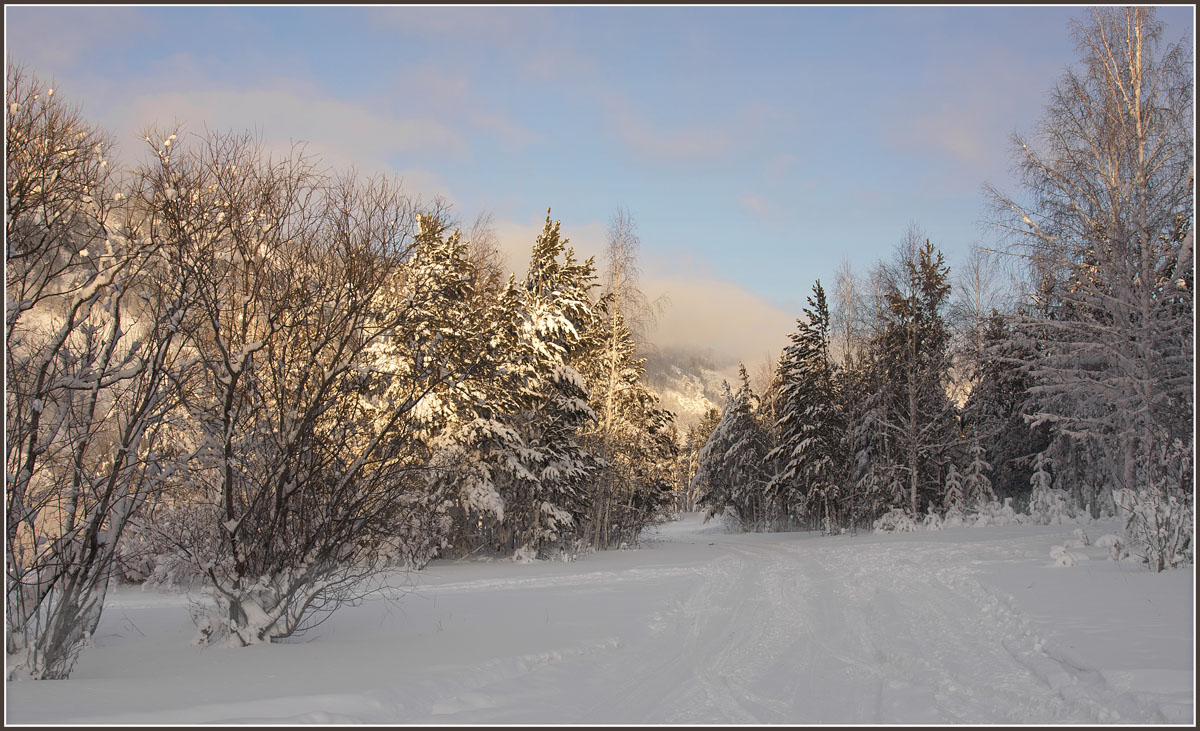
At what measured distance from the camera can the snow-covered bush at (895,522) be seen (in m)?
27.5

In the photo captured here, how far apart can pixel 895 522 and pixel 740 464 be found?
15.8 m

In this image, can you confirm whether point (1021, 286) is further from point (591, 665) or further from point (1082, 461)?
point (591, 665)

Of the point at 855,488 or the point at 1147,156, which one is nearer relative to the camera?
the point at 1147,156

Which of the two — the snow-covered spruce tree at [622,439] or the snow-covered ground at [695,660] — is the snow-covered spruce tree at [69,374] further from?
the snow-covered spruce tree at [622,439]

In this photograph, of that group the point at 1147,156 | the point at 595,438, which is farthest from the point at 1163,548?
the point at 595,438

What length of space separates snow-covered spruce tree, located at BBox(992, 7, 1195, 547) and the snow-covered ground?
15.4 ft

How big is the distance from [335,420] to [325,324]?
1.15 m

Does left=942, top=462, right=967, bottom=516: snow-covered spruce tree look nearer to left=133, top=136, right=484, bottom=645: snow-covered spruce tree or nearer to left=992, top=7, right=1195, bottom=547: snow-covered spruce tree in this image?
left=992, top=7, right=1195, bottom=547: snow-covered spruce tree

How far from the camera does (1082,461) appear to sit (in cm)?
2875

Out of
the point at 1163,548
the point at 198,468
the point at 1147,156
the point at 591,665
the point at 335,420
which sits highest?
the point at 1147,156

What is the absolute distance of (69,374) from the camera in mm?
6355

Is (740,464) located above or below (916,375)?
below

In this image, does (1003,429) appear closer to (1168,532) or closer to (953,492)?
(953,492)

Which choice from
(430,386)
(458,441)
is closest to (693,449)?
(458,441)
